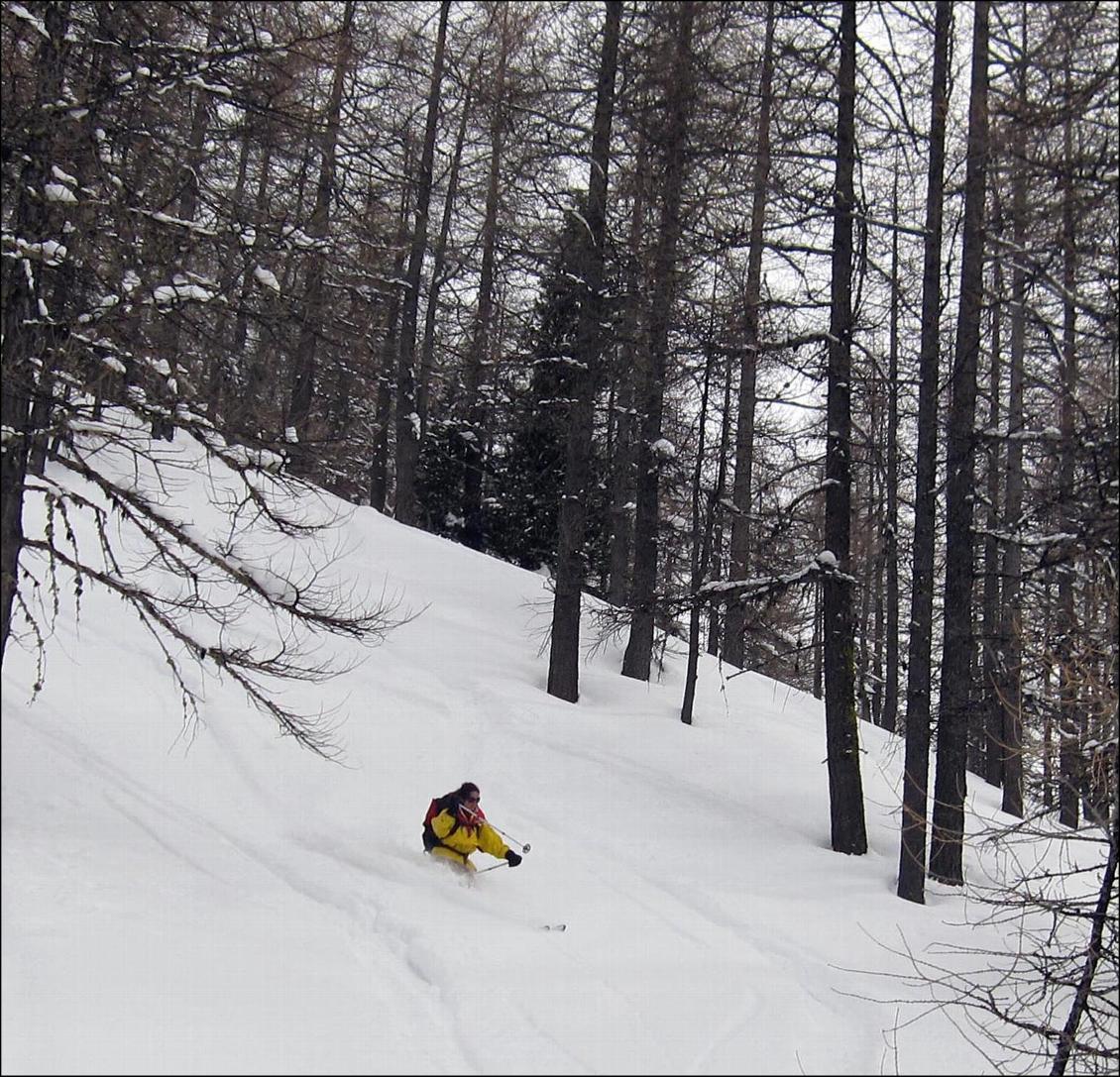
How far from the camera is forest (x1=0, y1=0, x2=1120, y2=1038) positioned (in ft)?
24.2

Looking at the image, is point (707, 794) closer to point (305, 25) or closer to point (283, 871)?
point (283, 871)

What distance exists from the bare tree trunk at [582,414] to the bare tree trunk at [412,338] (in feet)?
16.1

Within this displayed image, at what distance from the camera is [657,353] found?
14305 mm

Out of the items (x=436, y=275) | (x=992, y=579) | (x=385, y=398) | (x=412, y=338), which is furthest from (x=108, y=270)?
(x=436, y=275)

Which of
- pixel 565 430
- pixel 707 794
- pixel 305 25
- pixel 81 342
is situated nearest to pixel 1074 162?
pixel 305 25

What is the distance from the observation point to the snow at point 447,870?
655cm

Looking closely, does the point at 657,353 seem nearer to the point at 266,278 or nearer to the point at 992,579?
the point at 266,278

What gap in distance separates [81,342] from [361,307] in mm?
2785

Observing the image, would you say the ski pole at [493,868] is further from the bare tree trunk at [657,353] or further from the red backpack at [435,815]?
the bare tree trunk at [657,353]

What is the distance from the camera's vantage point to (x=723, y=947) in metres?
9.64

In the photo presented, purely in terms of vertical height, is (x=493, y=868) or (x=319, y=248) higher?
(x=319, y=248)

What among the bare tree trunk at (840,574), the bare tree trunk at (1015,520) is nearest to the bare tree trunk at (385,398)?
the bare tree trunk at (840,574)

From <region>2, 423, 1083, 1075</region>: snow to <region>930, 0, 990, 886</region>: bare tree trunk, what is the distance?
101 cm

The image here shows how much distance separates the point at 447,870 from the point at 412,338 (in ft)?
48.8
